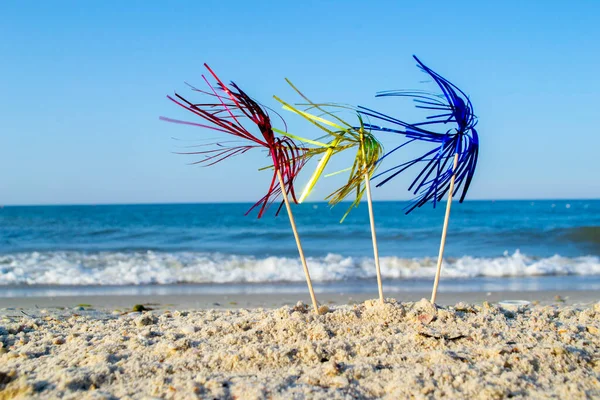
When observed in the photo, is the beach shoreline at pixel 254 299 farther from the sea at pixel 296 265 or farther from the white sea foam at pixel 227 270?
the white sea foam at pixel 227 270

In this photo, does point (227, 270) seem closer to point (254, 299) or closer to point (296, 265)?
point (296, 265)

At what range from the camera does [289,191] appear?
14.7ft

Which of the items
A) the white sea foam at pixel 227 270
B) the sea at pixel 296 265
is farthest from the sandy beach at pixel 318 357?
the white sea foam at pixel 227 270

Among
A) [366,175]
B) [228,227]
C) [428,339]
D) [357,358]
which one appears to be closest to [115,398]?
[357,358]

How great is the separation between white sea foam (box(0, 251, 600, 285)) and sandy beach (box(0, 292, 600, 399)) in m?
6.62

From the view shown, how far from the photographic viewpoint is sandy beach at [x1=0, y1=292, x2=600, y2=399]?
298cm

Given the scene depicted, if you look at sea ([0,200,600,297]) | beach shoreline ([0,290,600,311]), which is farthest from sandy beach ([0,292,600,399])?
sea ([0,200,600,297])

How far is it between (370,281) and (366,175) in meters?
7.41

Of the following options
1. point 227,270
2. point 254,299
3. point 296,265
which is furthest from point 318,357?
point 296,265

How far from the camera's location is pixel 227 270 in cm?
1296

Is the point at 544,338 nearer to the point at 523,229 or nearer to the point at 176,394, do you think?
the point at 176,394

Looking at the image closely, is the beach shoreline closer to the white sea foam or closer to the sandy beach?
the white sea foam

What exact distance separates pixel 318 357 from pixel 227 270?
967 cm

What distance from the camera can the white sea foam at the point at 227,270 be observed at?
443 inches
